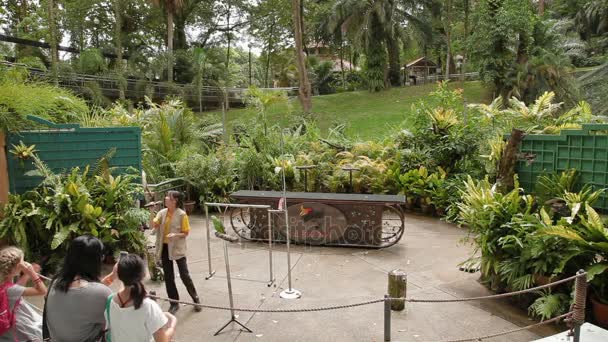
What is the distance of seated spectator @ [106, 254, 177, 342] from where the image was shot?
2826 mm

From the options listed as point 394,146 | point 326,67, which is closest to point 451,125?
point 394,146

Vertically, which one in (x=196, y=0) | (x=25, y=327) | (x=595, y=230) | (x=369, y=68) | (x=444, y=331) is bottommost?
(x=444, y=331)

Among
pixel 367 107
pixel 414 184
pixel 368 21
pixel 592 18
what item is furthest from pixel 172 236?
pixel 592 18

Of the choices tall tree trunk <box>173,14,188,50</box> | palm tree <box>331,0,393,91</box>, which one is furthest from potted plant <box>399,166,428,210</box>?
tall tree trunk <box>173,14,188,50</box>

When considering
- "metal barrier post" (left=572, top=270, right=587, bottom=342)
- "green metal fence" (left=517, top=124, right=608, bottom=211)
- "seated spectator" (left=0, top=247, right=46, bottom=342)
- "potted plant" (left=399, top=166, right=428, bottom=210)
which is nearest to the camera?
"seated spectator" (left=0, top=247, right=46, bottom=342)

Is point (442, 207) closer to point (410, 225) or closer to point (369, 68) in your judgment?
point (410, 225)

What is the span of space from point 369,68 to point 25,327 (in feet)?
89.9

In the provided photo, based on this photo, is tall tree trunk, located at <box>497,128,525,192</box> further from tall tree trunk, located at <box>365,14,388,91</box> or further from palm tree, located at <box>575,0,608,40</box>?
palm tree, located at <box>575,0,608,40</box>

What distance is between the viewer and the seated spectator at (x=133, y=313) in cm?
283

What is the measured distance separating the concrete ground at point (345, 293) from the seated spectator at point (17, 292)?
1.74 m

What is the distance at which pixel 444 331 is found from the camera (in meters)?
5.07

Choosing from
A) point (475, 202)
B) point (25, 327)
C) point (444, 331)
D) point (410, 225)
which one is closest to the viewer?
point (25, 327)

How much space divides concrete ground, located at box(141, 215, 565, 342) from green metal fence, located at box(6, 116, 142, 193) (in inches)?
80.6

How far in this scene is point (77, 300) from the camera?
115 inches
